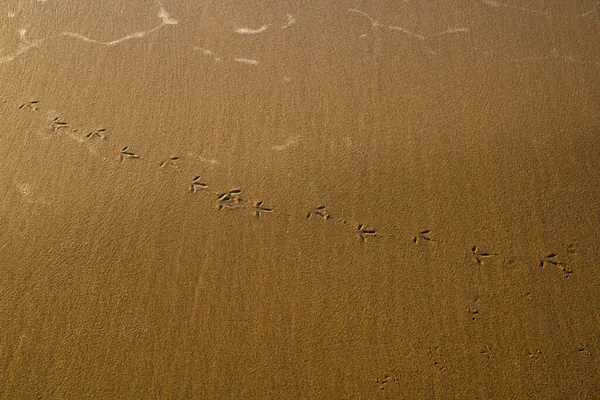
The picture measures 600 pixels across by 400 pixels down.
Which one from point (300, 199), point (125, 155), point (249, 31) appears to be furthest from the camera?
point (249, 31)

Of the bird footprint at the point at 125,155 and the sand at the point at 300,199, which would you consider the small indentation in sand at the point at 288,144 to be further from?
the bird footprint at the point at 125,155

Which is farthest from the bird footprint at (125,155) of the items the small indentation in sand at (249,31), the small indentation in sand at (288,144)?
the small indentation in sand at (249,31)

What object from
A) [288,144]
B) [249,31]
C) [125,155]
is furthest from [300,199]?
[249,31]

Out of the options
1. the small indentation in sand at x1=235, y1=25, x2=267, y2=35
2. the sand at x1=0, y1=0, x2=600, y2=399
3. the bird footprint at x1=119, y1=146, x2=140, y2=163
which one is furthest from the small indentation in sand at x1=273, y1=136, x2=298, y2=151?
the small indentation in sand at x1=235, y1=25, x2=267, y2=35

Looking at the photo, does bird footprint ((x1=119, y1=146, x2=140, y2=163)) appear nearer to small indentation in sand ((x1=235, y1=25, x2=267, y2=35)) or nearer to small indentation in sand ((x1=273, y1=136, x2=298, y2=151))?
small indentation in sand ((x1=273, y1=136, x2=298, y2=151))

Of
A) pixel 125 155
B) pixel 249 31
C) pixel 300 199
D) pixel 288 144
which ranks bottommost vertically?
pixel 300 199

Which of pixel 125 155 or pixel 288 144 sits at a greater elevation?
pixel 288 144

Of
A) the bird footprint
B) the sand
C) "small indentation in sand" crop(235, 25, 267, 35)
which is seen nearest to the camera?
the sand

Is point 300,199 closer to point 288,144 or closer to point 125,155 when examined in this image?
point 288,144

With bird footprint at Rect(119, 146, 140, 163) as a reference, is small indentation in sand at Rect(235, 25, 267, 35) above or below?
above

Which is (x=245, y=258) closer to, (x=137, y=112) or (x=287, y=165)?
(x=287, y=165)
